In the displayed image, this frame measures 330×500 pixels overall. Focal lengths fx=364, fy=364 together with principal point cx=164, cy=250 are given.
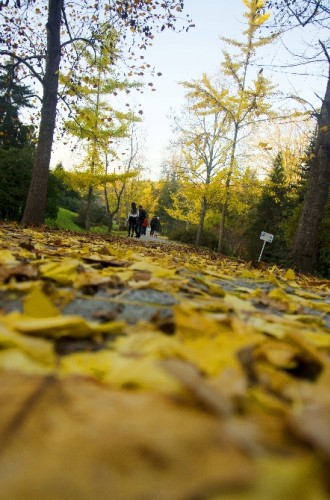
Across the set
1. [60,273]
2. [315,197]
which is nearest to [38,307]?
[60,273]

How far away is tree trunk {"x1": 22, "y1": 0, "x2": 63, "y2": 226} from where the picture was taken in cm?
855

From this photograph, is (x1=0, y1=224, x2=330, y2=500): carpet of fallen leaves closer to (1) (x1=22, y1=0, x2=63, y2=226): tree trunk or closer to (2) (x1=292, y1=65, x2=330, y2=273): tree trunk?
(2) (x1=292, y1=65, x2=330, y2=273): tree trunk

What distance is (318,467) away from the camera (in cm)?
44

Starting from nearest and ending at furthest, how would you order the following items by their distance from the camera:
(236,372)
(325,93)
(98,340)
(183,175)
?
(236,372), (98,340), (325,93), (183,175)

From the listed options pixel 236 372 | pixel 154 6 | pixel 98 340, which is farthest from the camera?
pixel 154 6

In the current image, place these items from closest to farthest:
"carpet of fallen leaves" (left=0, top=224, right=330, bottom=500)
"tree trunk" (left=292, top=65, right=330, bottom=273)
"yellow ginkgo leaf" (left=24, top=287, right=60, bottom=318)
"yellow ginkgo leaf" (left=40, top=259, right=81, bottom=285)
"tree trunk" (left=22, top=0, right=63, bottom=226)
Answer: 1. "carpet of fallen leaves" (left=0, top=224, right=330, bottom=500)
2. "yellow ginkgo leaf" (left=24, top=287, right=60, bottom=318)
3. "yellow ginkgo leaf" (left=40, top=259, right=81, bottom=285)
4. "tree trunk" (left=292, top=65, right=330, bottom=273)
5. "tree trunk" (left=22, top=0, right=63, bottom=226)

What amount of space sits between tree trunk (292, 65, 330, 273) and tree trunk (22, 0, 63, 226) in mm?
5907

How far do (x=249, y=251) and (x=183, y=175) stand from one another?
679 centimetres

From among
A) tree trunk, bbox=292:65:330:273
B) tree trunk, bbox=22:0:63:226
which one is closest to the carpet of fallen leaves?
tree trunk, bbox=292:65:330:273

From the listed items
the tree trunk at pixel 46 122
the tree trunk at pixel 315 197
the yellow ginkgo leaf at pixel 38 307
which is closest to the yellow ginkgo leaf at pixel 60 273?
the yellow ginkgo leaf at pixel 38 307

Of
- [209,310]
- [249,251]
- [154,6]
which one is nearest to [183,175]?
[249,251]

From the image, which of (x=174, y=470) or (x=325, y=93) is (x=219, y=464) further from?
(x=325, y=93)

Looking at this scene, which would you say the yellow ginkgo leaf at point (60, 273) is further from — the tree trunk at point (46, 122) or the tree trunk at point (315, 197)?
the tree trunk at point (46, 122)

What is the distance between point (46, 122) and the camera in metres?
8.56
